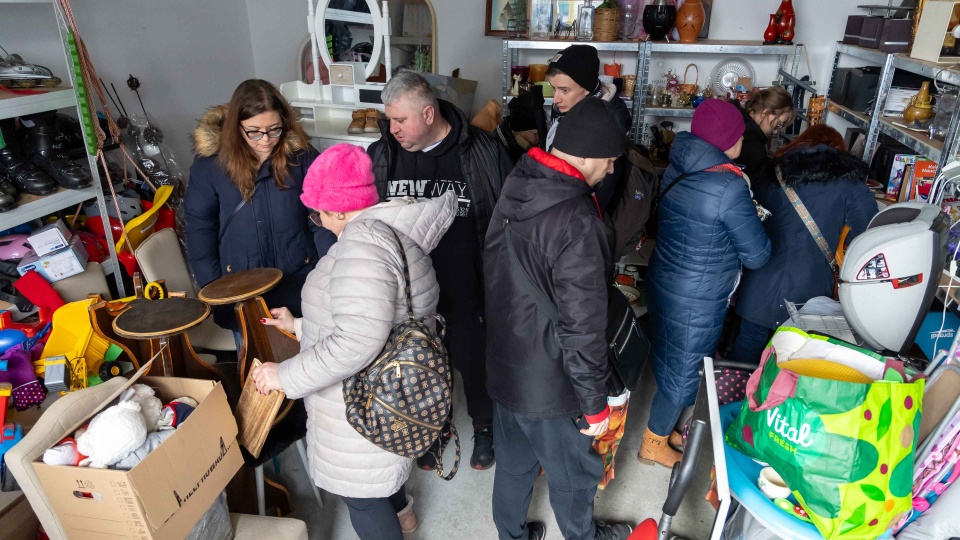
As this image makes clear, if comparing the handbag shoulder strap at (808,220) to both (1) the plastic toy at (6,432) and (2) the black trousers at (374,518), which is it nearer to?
(2) the black trousers at (374,518)

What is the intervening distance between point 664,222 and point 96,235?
2.30 meters

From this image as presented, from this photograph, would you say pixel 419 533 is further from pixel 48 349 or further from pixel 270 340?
pixel 48 349

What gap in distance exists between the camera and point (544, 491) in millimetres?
2436

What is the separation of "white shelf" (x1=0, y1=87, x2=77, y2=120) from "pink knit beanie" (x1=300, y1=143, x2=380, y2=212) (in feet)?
4.44

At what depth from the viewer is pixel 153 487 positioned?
4.37 feet

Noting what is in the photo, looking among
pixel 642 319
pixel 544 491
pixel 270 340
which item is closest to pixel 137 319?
pixel 270 340

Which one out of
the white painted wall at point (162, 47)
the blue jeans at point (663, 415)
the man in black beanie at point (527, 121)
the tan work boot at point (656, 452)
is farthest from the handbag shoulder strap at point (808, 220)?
the white painted wall at point (162, 47)

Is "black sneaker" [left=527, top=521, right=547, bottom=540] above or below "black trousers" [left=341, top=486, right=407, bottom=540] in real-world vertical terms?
below

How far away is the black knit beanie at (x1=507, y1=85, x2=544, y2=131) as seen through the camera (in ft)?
10.6

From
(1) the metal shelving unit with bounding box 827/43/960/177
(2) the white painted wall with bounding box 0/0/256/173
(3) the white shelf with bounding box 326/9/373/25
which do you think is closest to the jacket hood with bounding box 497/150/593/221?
(1) the metal shelving unit with bounding box 827/43/960/177

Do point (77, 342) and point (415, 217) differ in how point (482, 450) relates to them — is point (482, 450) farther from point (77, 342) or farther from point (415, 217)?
point (77, 342)

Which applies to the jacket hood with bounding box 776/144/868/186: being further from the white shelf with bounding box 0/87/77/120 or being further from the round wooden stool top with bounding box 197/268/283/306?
the white shelf with bounding box 0/87/77/120

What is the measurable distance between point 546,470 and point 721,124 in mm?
1227

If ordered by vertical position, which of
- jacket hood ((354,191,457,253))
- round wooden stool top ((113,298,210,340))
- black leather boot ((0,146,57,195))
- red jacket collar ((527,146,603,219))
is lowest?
round wooden stool top ((113,298,210,340))
